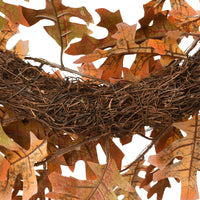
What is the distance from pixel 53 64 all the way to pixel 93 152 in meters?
0.26

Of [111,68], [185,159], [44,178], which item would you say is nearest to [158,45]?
[111,68]

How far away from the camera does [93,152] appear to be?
128cm

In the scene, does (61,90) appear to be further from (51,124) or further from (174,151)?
(174,151)

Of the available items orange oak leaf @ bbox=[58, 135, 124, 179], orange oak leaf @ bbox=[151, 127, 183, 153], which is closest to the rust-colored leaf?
orange oak leaf @ bbox=[58, 135, 124, 179]

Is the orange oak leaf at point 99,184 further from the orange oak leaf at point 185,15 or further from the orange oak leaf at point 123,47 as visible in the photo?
the orange oak leaf at point 185,15

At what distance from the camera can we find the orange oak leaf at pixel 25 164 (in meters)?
1.14

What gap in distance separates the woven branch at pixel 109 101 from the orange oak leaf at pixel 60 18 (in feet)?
0.51

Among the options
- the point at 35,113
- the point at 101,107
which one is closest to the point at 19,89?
the point at 35,113

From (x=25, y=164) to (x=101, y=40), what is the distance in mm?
383

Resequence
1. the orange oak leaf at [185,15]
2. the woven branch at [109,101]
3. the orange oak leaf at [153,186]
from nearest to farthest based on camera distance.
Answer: the woven branch at [109,101] → the orange oak leaf at [185,15] → the orange oak leaf at [153,186]

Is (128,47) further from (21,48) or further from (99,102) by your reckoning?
(21,48)

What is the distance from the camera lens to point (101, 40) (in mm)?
1271

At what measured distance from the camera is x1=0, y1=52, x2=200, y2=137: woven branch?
1.07 metres

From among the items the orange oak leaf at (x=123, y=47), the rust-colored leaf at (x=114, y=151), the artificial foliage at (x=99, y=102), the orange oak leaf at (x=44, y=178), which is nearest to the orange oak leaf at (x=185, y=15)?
the artificial foliage at (x=99, y=102)
